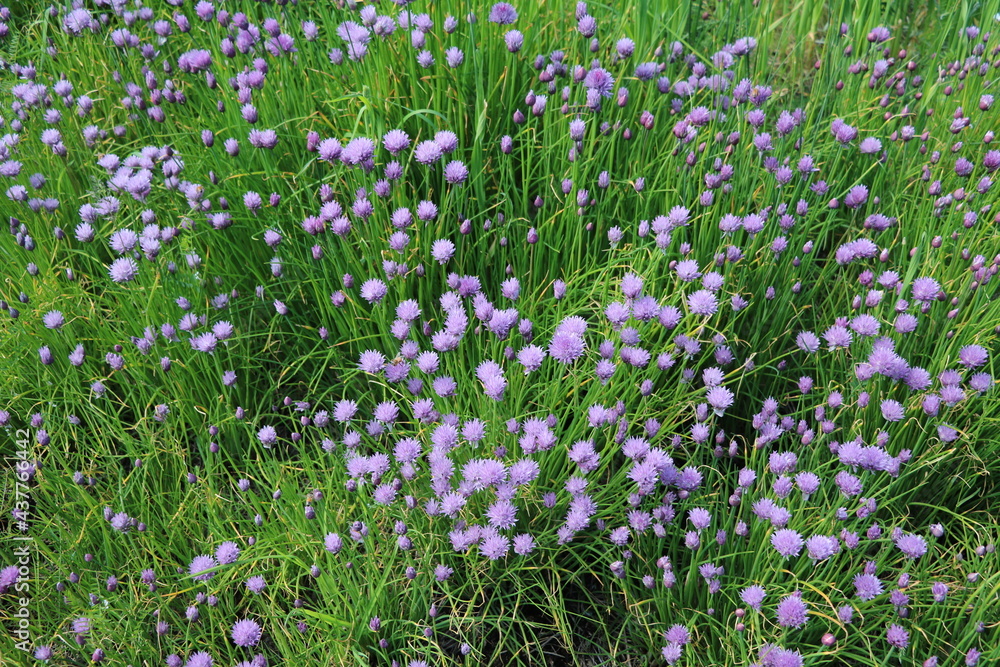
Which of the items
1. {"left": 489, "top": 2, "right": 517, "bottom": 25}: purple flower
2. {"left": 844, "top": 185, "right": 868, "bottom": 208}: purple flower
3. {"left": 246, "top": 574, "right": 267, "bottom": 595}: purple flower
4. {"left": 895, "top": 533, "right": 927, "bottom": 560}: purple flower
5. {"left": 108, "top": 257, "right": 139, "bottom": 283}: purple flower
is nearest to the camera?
{"left": 895, "top": 533, "right": 927, "bottom": 560}: purple flower

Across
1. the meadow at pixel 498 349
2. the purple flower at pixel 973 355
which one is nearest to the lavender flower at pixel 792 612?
the meadow at pixel 498 349

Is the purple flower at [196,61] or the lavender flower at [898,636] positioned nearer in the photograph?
the lavender flower at [898,636]

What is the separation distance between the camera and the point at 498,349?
2283 millimetres

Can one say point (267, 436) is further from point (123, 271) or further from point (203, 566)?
point (123, 271)

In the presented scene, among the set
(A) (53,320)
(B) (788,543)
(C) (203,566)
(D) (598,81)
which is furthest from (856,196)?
(A) (53,320)

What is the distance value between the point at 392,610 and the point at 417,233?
1.13 metres

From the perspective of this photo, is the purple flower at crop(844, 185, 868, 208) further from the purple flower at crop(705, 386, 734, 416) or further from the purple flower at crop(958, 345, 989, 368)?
the purple flower at crop(705, 386, 734, 416)

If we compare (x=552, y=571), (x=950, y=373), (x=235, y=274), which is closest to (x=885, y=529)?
(x=950, y=373)

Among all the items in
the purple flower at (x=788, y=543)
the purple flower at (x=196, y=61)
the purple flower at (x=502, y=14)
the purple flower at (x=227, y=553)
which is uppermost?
the purple flower at (x=502, y=14)

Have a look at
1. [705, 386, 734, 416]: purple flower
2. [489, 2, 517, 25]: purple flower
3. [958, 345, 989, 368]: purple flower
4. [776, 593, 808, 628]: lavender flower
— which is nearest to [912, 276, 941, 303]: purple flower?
[958, 345, 989, 368]: purple flower

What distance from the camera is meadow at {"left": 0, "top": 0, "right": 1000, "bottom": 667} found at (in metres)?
2.00

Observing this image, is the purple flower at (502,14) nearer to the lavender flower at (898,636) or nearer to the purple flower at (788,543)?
the purple flower at (788,543)

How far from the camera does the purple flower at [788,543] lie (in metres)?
1.80

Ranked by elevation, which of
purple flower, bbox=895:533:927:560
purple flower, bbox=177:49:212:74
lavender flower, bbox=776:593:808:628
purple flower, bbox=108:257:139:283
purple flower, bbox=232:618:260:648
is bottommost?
purple flower, bbox=232:618:260:648
